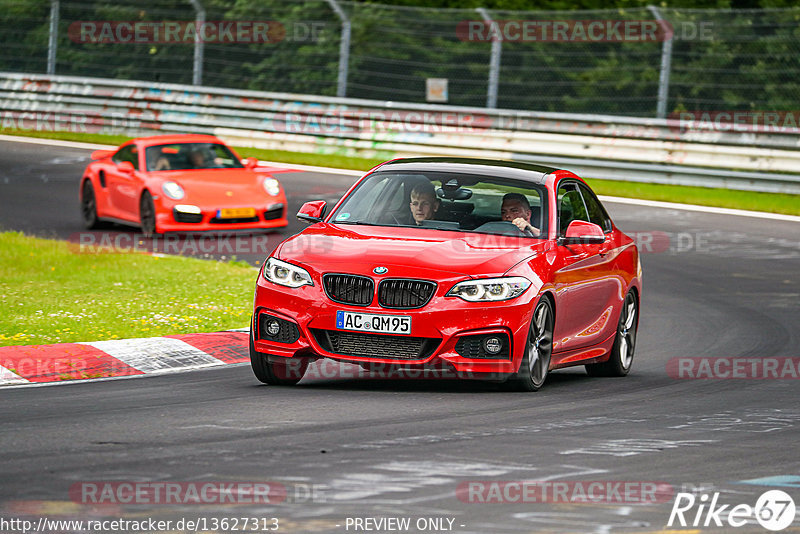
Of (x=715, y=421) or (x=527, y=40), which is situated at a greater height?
(x=527, y=40)

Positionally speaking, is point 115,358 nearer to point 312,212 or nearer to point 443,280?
point 312,212

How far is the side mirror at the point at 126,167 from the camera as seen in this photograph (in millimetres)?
19031

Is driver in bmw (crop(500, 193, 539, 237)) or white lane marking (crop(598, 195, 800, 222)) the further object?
white lane marking (crop(598, 195, 800, 222))

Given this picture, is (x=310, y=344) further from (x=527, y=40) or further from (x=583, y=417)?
(x=527, y=40)

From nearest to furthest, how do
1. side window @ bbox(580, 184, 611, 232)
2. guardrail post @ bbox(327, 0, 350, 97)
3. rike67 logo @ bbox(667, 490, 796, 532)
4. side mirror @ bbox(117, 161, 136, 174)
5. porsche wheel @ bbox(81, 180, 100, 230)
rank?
rike67 logo @ bbox(667, 490, 796, 532), side window @ bbox(580, 184, 611, 232), side mirror @ bbox(117, 161, 136, 174), porsche wheel @ bbox(81, 180, 100, 230), guardrail post @ bbox(327, 0, 350, 97)

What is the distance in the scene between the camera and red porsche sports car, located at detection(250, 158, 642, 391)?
877 cm

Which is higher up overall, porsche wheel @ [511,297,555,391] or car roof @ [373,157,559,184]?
car roof @ [373,157,559,184]

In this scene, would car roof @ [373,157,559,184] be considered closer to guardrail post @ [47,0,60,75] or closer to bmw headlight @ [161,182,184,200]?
bmw headlight @ [161,182,184,200]

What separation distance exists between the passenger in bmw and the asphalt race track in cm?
114

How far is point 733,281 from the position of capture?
16.0m

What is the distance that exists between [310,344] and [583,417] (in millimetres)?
1739

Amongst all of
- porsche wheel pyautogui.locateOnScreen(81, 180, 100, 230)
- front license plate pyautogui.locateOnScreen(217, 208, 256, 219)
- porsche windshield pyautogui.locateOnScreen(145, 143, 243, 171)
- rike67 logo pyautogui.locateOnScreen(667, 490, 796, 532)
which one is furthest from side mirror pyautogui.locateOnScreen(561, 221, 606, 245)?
porsche wheel pyautogui.locateOnScreen(81, 180, 100, 230)

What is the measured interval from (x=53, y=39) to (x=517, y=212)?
23353 millimetres

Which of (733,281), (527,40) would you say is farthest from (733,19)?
(733,281)
